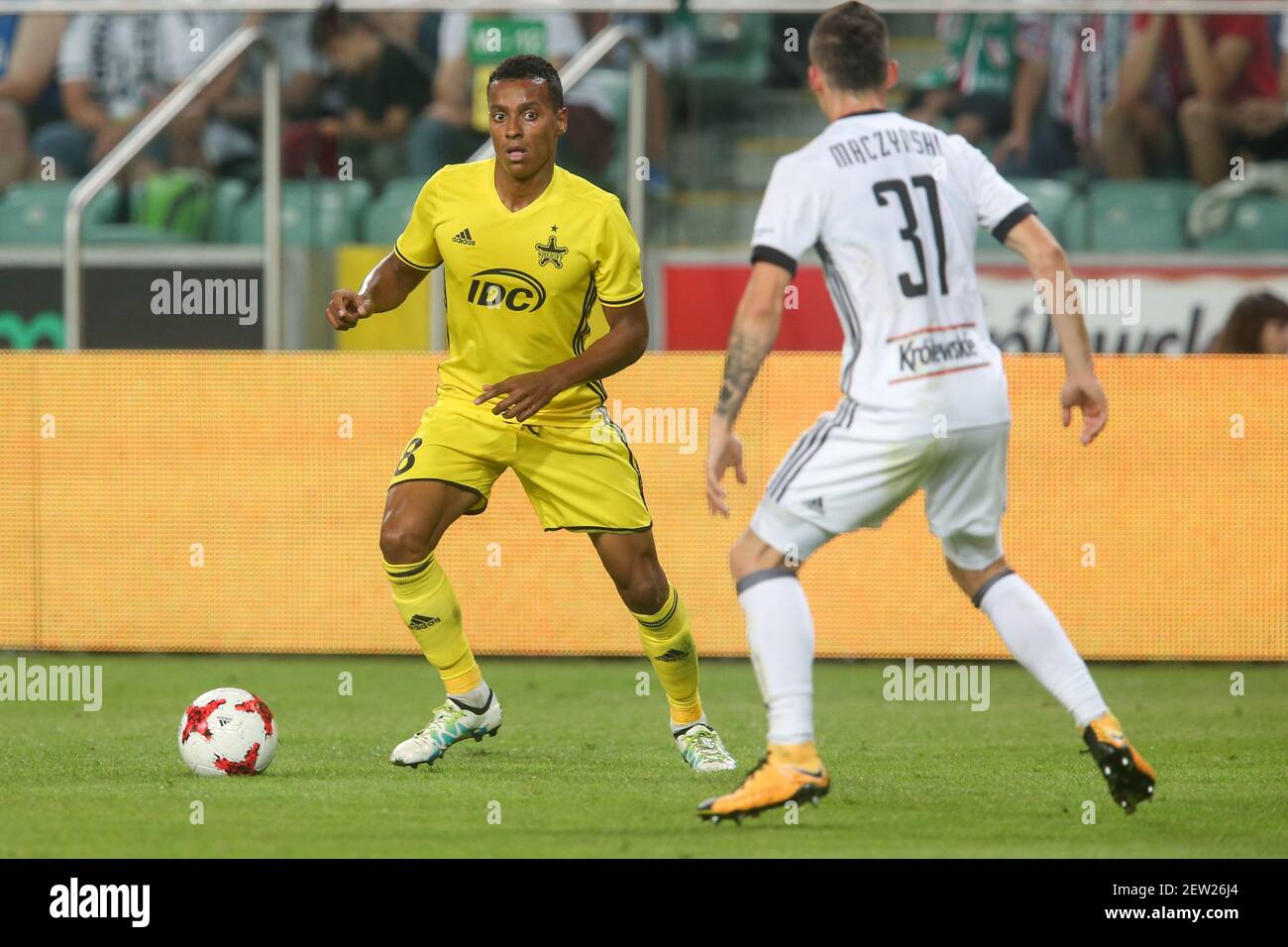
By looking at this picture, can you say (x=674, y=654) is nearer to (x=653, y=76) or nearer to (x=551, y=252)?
(x=551, y=252)

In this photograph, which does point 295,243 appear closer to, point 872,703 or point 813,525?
point 872,703

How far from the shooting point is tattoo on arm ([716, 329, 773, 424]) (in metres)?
5.24

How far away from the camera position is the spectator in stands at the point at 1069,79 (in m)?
11.4

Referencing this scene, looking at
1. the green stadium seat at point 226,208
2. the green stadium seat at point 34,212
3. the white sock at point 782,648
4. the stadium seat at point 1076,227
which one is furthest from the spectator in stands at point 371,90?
the white sock at point 782,648

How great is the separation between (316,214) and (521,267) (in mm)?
5064

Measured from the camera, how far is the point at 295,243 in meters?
11.3

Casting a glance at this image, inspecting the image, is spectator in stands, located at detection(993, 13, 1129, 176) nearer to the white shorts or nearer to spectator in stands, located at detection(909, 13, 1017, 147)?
spectator in stands, located at detection(909, 13, 1017, 147)

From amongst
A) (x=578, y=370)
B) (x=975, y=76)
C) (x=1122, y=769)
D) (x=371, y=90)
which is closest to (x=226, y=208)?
(x=371, y=90)

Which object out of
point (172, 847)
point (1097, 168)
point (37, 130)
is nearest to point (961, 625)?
point (1097, 168)

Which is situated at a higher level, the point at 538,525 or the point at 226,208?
the point at 226,208

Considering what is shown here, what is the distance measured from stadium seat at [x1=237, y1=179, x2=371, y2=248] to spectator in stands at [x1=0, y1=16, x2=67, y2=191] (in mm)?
2004

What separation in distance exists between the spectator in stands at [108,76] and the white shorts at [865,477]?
7.97m

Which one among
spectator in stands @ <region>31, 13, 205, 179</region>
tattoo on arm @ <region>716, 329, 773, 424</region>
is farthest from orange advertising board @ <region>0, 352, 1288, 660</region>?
tattoo on arm @ <region>716, 329, 773, 424</region>

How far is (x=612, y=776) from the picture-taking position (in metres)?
6.47
